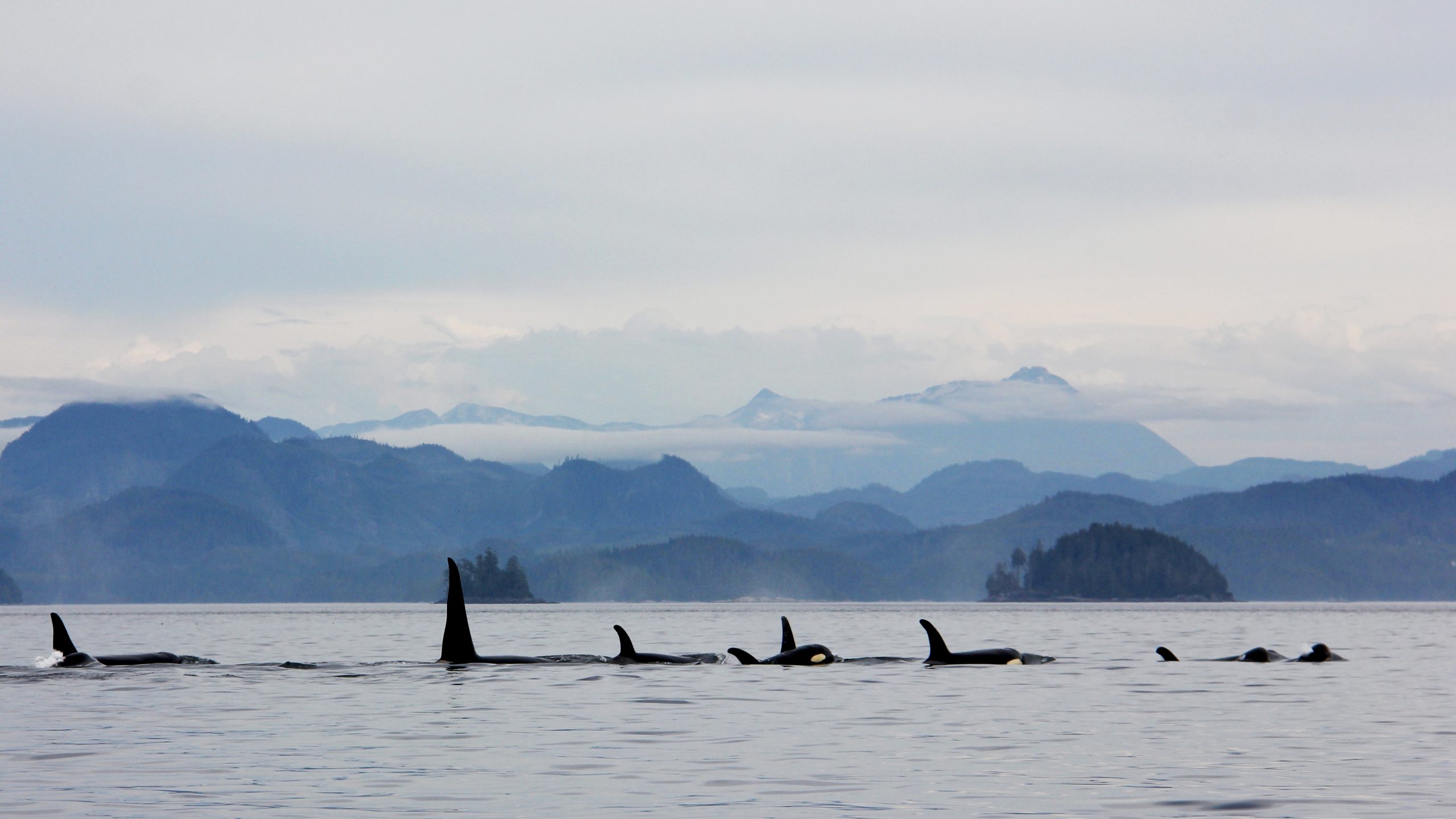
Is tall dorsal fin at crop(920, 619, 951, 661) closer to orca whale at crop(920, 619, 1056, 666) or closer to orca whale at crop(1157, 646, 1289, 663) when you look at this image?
orca whale at crop(920, 619, 1056, 666)

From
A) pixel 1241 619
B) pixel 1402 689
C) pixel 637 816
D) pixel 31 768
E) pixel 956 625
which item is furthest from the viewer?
pixel 1241 619

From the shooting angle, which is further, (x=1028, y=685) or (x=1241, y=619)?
(x=1241, y=619)

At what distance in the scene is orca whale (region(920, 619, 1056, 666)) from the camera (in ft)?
186

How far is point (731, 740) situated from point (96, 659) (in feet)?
116

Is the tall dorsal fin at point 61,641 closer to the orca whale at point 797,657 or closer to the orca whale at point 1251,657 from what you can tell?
the orca whale at point 797,657

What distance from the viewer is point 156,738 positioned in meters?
31.4

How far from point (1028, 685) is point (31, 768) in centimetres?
2960

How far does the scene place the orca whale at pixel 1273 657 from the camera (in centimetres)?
6003

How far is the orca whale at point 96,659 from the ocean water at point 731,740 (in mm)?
1001

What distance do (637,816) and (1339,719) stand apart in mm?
21130

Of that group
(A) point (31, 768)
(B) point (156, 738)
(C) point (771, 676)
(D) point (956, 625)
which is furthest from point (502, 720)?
(D) point (956, 625)

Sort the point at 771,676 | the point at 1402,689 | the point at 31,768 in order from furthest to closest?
the point at 771,676
the point at 1402,689
the point at 31,768

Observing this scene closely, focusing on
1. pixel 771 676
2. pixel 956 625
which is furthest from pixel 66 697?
pixel 956 625

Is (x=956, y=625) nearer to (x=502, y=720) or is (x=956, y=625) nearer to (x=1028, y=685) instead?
(x=1028, y=685)
